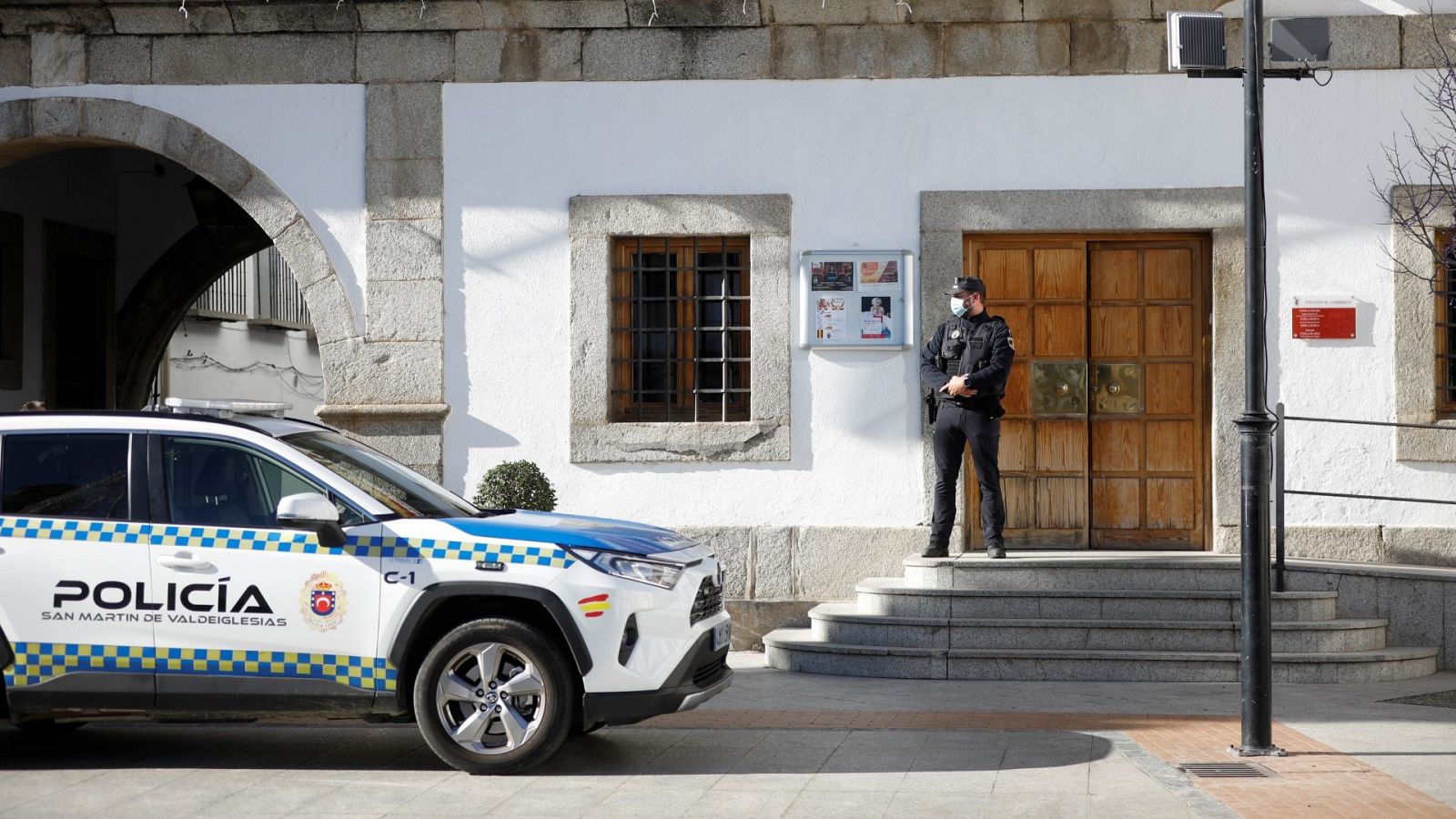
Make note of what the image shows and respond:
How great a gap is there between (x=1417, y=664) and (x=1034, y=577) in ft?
7.81

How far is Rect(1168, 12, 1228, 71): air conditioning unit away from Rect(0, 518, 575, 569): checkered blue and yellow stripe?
149 inches

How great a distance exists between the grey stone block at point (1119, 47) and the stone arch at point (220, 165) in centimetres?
550

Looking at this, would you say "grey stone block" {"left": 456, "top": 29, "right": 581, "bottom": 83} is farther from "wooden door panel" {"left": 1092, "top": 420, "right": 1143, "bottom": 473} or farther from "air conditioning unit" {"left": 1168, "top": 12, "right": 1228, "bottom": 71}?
"air conditioning unit" {"left": 1168, "top": 12, "right": 1228, "bottom": 71}

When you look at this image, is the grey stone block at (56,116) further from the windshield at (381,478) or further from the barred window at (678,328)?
the windshield at (381,478)

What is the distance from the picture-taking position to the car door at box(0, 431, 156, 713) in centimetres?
689

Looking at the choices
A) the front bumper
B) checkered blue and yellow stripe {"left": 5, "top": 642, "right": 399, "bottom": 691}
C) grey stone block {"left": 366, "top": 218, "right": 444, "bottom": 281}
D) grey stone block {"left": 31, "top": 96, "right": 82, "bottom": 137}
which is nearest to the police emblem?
checkered blue and yellow stripe {"left": 5, "top": 642, "right": 399, "bottom": 691}

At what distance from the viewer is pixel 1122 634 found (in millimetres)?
10180

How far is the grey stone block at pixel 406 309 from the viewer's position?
11.8 meters

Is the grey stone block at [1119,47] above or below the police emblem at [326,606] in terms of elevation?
above

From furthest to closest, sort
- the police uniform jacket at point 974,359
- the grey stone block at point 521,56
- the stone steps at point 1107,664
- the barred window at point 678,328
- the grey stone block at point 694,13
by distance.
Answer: the barred window at point 678,328 < the grey stone block at point 521,56 < the grey stone block at point 694,13 < the police uniform jacket at point 974,359 < the stone steps at point 1107,664

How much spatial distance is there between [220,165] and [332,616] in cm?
606

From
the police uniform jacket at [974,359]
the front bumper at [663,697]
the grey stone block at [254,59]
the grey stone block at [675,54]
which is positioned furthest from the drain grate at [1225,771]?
the grey stone block at [254,59]

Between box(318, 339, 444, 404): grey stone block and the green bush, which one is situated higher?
box(318, 339, 444, 404): grey stone block

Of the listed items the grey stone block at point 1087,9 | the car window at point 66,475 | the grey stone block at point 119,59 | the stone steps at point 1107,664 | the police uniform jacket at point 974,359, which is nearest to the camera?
the car window at point 66,475
